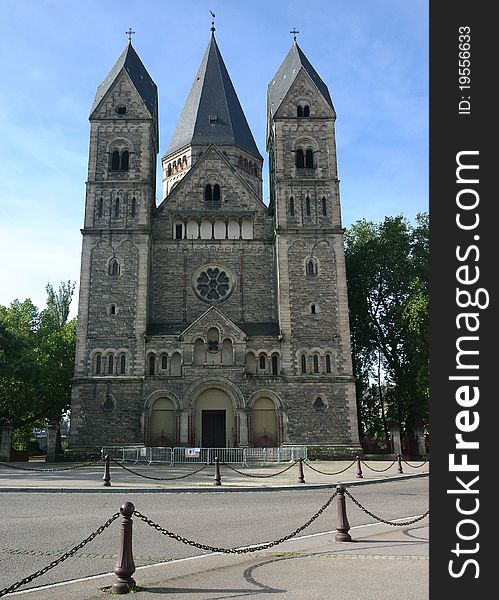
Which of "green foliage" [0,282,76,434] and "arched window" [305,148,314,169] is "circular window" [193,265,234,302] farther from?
"green foliage" [0,282,76,434]

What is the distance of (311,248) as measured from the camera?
120 ft

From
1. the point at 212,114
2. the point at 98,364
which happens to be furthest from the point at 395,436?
the point at 212,114

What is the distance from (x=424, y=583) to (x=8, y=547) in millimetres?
6297

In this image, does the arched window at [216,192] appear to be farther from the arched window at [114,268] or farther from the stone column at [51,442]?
the stone column at [51,442]

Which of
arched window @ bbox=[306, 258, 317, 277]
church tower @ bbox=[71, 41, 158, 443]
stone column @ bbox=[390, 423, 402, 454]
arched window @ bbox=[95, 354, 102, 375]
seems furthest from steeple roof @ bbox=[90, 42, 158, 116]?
stone column @ bbox=[390, 423, 402, 454]

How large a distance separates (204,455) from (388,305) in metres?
19.7

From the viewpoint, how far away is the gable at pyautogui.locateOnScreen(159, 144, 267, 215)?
38.6 m

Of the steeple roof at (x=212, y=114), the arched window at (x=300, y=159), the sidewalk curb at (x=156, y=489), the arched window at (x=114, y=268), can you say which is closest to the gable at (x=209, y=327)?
the arched window at (x=114, y=268)

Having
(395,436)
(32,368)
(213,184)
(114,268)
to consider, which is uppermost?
(213,184)

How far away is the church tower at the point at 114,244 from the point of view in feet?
111

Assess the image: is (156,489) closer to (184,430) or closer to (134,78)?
(184,430)

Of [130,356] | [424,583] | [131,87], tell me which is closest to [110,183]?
[131,87]

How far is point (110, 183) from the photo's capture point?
37656 millimetres

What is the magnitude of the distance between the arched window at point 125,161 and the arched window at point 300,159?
1113 centimetres
